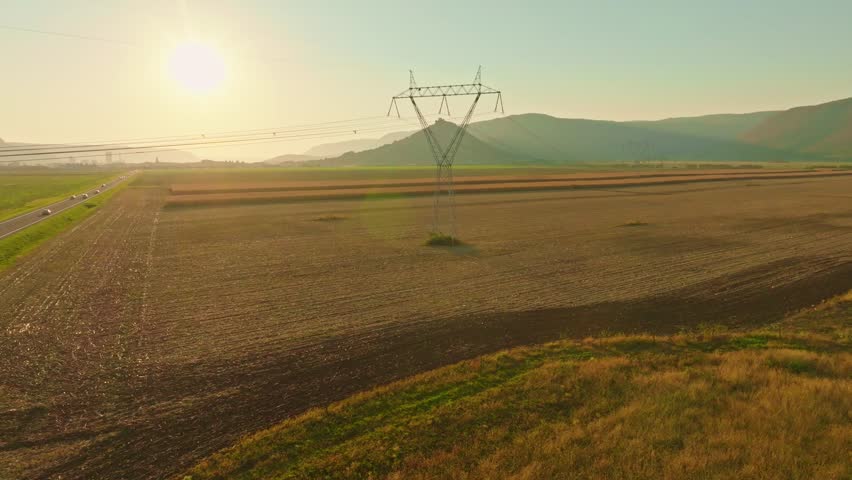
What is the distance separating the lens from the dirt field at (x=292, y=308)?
518 inches

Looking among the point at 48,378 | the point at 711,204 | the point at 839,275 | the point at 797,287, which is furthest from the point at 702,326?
the point at 711,204

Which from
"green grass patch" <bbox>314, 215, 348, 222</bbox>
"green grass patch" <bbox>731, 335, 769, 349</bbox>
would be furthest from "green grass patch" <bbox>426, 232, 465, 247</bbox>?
"green grass patch" <bbox>731, 335, 769, 349</bbox>

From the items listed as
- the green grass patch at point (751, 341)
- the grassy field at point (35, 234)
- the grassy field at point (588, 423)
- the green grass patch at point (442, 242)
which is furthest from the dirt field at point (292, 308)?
the green grass patch at point (751, 341)

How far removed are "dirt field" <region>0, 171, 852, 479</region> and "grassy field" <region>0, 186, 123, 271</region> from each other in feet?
5.43

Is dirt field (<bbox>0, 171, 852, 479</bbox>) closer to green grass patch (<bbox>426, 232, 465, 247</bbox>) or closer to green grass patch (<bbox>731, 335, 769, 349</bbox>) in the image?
green grass patch (<bbox>426, 232, 465, 247</bbox>)

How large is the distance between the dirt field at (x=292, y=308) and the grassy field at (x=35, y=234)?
5.43 ft

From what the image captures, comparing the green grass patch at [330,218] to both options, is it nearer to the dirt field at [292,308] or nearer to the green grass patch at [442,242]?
the dirt field at [292,308]

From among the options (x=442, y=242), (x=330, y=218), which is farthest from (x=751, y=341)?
(x=330, y=218)

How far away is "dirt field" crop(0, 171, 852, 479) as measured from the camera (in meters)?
13.2

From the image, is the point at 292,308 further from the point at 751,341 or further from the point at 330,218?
the point at 330,218

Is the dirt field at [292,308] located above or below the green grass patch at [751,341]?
above

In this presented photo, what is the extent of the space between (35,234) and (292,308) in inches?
1523

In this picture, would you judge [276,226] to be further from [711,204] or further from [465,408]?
[711,204]

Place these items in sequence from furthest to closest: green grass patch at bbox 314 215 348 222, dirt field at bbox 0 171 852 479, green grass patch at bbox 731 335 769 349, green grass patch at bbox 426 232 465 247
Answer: green grass patch at bbox 314 215 348 222
green grass patch at bbox 426 232 465 247
green grass patch at bbox 731 335 769 349
dirt field at bbox 0 171 852 479
